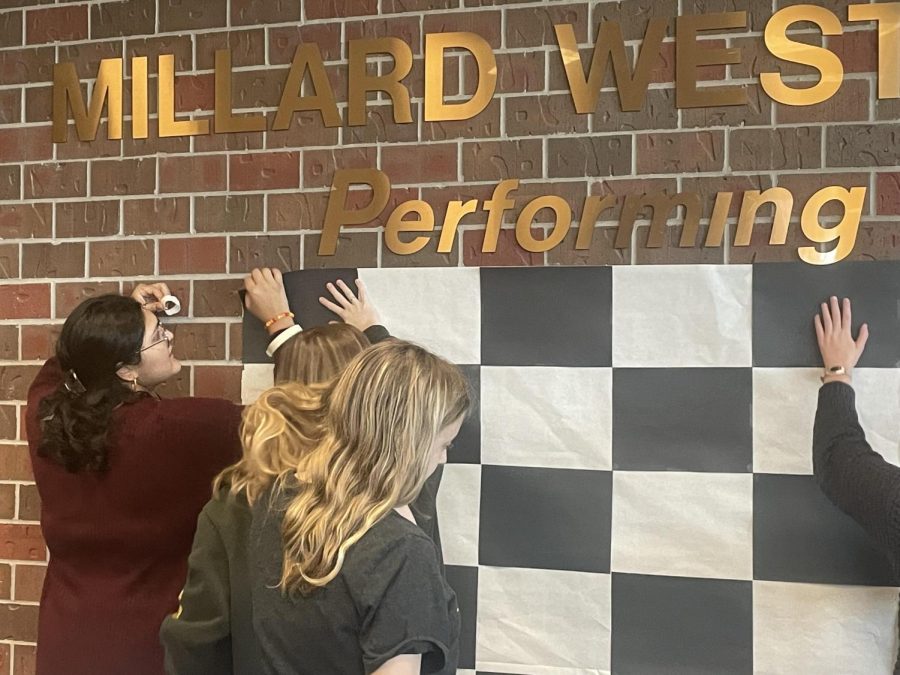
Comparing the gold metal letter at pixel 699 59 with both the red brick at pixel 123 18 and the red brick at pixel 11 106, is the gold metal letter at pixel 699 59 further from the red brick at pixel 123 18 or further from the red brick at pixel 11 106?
the red brick at pixel 11 106

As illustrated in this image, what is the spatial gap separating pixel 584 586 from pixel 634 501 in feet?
0.63

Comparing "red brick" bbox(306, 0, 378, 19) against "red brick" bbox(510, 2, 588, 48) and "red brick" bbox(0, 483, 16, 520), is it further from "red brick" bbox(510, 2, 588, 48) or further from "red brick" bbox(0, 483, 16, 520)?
"red brick" bbox(0, 483, 16, 520)

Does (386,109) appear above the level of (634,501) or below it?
above

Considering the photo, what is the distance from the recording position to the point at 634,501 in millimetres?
1704

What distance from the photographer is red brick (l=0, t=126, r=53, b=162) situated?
203 cm

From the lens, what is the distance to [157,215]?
1.97 m

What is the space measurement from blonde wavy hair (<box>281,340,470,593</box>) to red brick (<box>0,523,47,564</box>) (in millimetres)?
1074

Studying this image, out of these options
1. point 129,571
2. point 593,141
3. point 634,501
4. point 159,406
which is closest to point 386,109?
point 593,141

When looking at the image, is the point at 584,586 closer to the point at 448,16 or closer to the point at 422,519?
the point at 422,519

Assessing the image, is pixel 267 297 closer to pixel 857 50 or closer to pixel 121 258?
pixel 121 258

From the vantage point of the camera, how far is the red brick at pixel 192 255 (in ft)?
6.34

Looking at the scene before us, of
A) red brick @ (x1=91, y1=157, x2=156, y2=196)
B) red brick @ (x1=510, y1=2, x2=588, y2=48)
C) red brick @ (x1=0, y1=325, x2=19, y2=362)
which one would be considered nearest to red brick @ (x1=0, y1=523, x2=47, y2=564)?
red brick @ (x1=0, y1=325, x2=19, y2=362)

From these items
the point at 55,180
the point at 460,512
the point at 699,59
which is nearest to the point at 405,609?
the point at 460,512

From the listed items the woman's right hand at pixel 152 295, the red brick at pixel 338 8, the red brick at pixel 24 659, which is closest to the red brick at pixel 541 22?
the red brick at pixel 338 8
